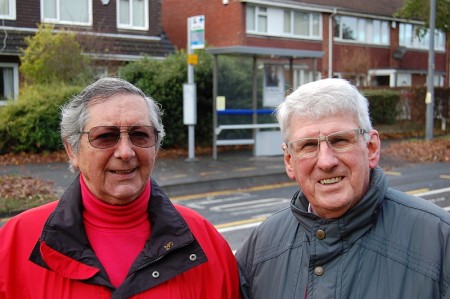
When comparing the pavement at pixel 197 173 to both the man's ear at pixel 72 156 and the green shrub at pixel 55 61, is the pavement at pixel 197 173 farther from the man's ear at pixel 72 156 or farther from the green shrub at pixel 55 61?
the man's ear at pixel 72 156

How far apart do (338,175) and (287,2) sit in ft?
89.7

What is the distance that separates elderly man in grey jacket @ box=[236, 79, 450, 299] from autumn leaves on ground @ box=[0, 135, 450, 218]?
7667mm

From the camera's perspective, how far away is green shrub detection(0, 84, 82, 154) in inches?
573

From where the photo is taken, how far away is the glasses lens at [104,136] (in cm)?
255

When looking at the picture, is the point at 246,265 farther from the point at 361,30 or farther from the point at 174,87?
the point at 361,30

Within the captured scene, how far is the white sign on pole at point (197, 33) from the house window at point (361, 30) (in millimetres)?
18173

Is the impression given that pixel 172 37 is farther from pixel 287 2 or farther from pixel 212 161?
pixel 212 161

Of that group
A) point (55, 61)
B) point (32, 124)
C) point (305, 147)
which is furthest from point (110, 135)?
point (55, 61)

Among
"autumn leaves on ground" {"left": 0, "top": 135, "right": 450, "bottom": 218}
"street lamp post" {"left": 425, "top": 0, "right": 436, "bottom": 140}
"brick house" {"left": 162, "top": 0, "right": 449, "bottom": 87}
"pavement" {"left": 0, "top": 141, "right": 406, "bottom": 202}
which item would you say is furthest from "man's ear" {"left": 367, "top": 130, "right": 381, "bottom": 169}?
"brick house" {"left": 162, "top": 0, "right": 449, "bottom": 87}

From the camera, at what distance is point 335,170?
2.34 m

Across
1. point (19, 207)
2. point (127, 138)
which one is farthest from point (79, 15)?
point (127, 138)

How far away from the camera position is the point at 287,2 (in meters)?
28.6

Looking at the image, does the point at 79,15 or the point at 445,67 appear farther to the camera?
the point at 445,67

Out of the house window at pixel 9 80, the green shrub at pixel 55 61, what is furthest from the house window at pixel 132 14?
the green shrub at pixel 55 61
